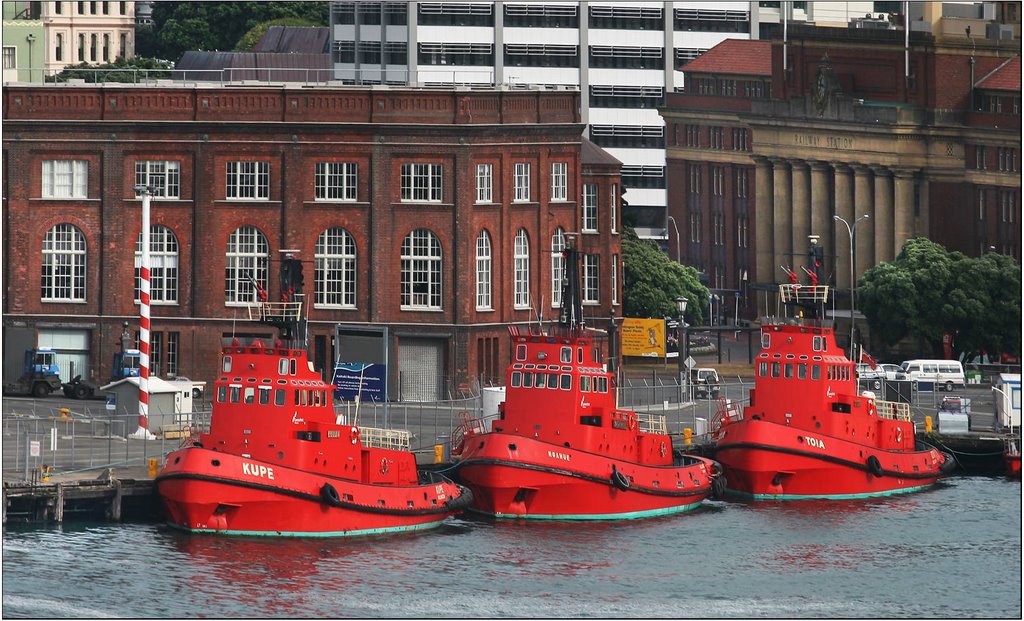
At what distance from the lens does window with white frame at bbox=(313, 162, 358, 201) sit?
477ft

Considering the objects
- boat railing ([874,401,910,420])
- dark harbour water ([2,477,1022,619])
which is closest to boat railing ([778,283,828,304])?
boat railing ([874,401,910,420])

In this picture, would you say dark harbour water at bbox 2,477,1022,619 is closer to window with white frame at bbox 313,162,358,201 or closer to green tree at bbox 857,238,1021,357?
window with white frame at bbox 313,162,358,201

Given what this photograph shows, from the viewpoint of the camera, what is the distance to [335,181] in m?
146

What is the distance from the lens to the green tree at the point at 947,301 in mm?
167875

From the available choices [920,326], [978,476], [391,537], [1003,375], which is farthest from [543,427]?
[920,326]

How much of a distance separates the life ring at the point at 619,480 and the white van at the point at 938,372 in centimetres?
3916

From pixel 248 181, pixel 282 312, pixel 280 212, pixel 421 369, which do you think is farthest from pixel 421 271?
pixel 282 312

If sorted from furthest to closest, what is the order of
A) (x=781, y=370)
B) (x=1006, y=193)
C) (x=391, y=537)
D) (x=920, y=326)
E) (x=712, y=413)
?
(x=1006, y=193)
(x=920, y=326)
(x=712, y=413)
(x=781, y=370)
(x=391, y=537)

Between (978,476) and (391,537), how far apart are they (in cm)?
2965

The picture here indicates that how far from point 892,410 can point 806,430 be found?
7385 mm

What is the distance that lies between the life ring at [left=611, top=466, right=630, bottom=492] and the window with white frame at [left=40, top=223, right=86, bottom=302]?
35.4m

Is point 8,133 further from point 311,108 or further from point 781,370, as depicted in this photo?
point 781,370

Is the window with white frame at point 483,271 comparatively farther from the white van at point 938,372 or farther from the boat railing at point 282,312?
the boat railing at point 282,312

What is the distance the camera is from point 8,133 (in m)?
146
